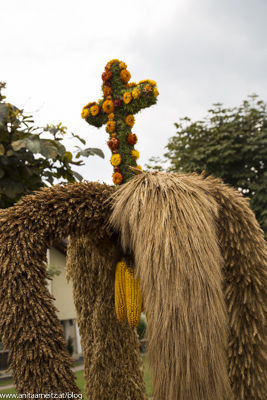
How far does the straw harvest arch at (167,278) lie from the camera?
1.16 metres

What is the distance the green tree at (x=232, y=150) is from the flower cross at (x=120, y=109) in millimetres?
4153

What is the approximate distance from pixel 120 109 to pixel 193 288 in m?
0.99

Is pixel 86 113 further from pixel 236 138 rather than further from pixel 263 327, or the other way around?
pixel 236 138

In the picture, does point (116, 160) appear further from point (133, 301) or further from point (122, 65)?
point (133, 301)

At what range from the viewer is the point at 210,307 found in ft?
3.89

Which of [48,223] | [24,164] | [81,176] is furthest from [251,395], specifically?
[24,164]

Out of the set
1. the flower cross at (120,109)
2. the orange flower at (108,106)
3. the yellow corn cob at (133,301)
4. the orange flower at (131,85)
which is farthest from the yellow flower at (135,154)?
the yellow corn cob at (133,301)

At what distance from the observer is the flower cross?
66.9 inches

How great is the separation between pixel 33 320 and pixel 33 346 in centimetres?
9

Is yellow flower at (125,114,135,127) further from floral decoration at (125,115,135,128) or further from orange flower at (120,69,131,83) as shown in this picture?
orange flower at (120,69,131,83)

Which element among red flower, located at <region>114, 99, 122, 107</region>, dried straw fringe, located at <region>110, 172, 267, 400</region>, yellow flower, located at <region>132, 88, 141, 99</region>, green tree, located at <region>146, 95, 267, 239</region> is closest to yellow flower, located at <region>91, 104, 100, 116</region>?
red flower, located at <region>114, 99, 122, 107</region>

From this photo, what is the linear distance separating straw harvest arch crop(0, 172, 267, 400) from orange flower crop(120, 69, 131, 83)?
1.95ft

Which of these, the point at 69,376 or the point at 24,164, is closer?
the point at 69,376

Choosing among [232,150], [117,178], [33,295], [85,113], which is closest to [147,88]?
[85,113]
